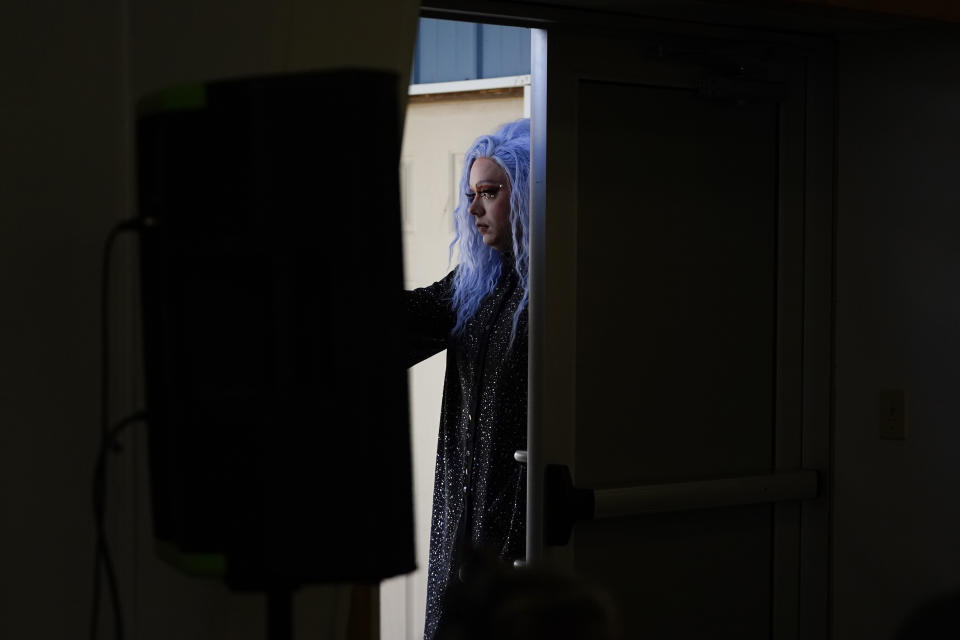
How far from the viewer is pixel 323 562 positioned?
0.98 meters

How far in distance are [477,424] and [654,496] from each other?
0.46 meters

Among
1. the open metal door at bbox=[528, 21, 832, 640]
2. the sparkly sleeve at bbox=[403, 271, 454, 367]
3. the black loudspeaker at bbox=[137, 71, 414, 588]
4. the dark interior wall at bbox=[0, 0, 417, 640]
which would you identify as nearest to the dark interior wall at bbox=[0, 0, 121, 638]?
the dark interior wall at bbox=[0, 0, 417, 640]

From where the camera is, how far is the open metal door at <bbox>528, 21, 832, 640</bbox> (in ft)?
6.78

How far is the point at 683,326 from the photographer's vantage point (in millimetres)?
2211

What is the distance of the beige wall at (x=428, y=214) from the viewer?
324cm

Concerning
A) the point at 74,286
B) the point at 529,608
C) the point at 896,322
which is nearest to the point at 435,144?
the point at 896,322

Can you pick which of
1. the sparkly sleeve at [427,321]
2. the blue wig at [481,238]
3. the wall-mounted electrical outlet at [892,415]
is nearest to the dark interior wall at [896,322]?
the wall-mounted electrical outlet at [892,415]

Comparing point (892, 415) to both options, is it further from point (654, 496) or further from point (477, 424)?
point (477, 424)

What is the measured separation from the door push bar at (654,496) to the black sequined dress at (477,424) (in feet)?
1.00

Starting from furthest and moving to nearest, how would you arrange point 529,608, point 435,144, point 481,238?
point 435,144
point 481,238
point 529,608

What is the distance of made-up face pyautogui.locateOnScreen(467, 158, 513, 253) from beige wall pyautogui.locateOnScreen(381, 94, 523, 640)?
2.46 feet

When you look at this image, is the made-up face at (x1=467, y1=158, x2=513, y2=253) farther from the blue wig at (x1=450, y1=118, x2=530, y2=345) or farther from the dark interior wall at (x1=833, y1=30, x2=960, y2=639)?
the dark interior wall at (x1=833, y1=30, x2=960, y2=639)

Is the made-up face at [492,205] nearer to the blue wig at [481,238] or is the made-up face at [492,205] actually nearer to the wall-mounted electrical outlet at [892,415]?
the blue wig at [481,238]

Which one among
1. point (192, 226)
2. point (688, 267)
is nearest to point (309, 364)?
point (192, 226)
